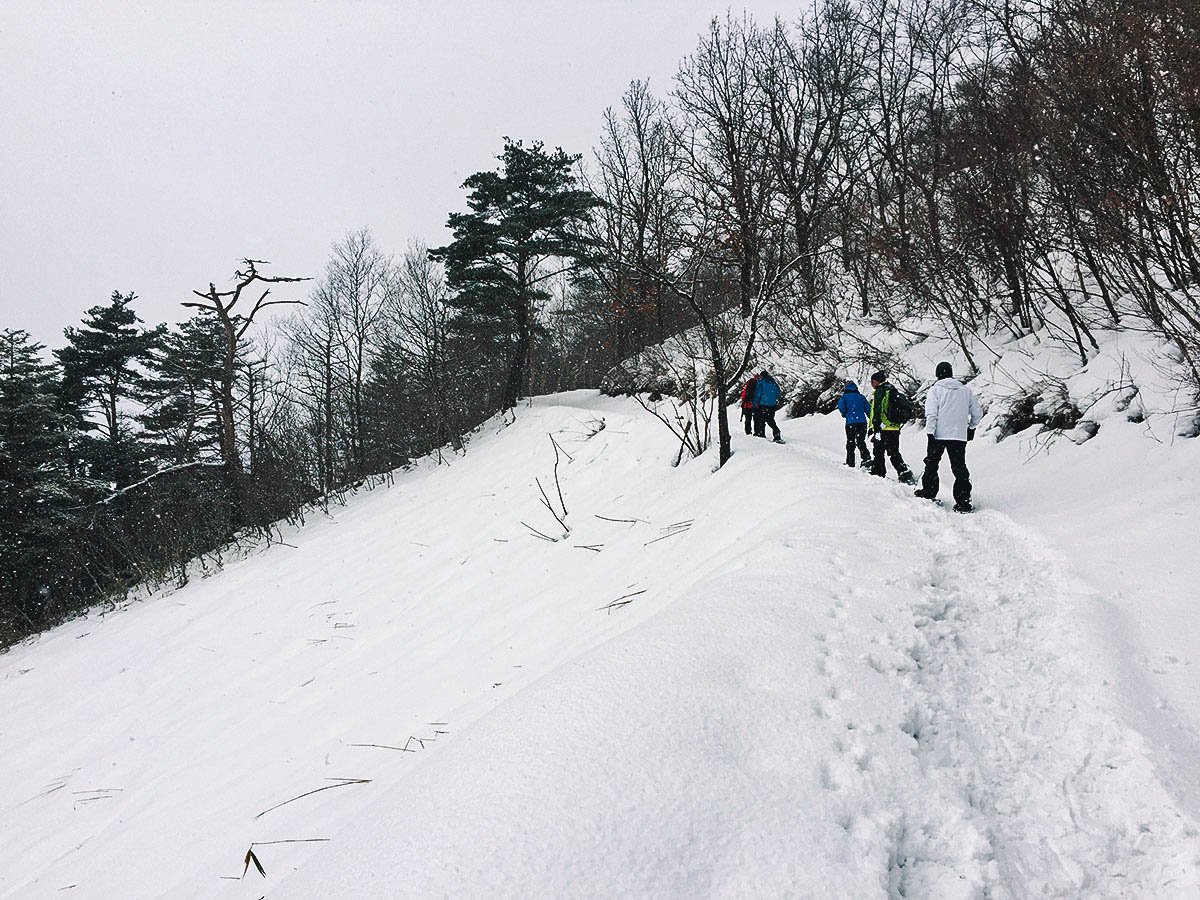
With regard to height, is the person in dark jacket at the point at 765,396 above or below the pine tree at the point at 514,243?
below

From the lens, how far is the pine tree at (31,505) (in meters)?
19.8

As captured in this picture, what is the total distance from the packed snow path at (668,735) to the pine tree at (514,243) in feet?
49.1

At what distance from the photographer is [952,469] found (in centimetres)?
666

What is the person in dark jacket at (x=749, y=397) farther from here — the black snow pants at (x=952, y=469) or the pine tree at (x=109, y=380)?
the pine tree at (x=109, y=380)

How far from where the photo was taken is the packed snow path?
1.87m

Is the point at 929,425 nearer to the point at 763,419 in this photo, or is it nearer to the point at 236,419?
the point at 763,419

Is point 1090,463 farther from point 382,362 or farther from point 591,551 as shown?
point 382,362

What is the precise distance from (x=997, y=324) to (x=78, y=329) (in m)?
37.1

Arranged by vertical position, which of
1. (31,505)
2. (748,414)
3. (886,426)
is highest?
(748,414)

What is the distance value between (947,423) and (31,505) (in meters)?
28.6

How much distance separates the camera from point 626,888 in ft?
5.45

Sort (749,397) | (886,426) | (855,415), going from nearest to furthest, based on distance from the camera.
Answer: (886,426) < (855,415) < (749,397)

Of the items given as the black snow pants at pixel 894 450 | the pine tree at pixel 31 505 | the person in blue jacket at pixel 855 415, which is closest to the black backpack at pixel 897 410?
the black snow pants at pixel 894 450

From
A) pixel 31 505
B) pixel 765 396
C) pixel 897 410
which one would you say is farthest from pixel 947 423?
pixel 31 505
